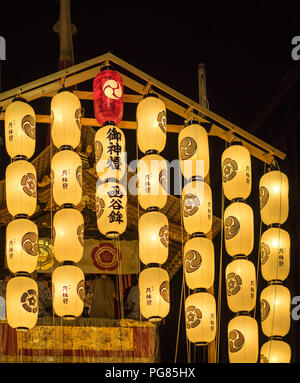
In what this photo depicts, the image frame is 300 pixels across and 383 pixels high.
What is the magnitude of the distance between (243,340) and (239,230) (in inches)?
47.9

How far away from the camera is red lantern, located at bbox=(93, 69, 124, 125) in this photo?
8.93 m

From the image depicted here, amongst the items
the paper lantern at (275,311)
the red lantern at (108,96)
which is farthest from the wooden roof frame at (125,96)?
the paper lantern at (275,311)

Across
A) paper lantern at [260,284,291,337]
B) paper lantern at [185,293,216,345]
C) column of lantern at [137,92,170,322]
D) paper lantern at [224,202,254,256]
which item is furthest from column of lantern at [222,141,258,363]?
column of lantern at [137,92,170,322]

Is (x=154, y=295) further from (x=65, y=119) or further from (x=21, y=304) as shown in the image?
(x=65, y=119)

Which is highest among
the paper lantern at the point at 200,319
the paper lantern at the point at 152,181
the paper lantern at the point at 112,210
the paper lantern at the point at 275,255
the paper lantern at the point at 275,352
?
the paper lantern at the point at 152,181

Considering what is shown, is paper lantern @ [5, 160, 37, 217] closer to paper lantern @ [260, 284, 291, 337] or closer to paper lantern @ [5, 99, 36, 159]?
paper lantern @ [5, 99, 36, 159]

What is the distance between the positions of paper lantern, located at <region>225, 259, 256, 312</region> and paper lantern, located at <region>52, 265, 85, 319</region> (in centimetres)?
169

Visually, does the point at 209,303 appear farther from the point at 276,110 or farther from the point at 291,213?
the point at 276,110

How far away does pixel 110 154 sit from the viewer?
884cm

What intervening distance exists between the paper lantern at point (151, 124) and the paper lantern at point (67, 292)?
1.60 m

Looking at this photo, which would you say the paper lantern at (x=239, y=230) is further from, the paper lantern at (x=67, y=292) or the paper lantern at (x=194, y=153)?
the paper lantern at (x=67, y=292)

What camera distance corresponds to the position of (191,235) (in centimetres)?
908

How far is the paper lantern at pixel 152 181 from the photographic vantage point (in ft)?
29.0

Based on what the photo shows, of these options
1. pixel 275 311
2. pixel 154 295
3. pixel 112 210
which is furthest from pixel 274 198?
pixel 112 210
